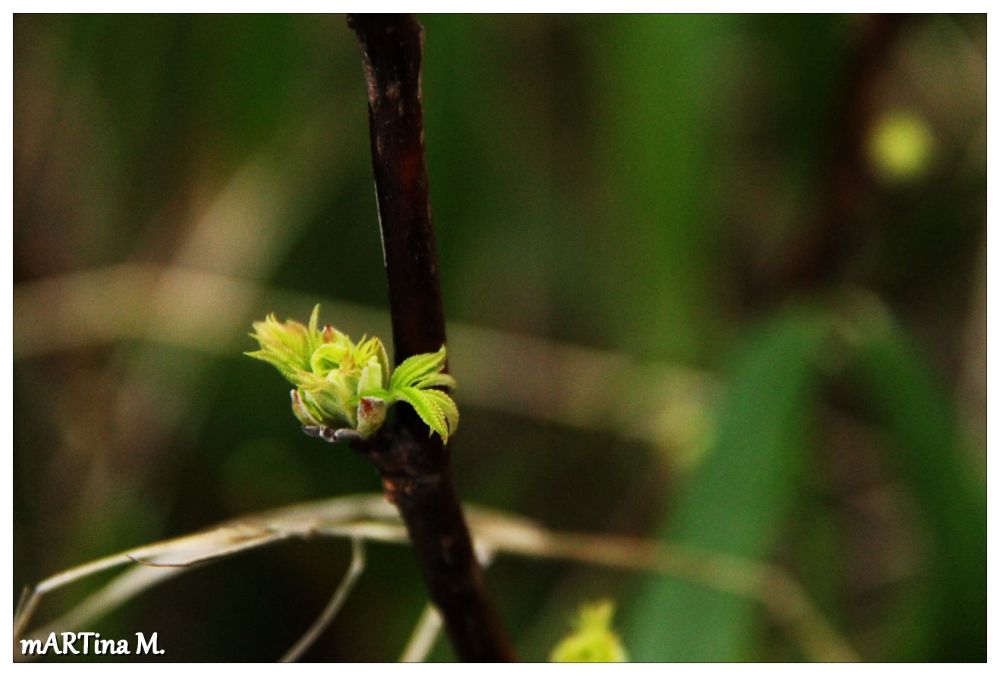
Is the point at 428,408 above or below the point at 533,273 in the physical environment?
below

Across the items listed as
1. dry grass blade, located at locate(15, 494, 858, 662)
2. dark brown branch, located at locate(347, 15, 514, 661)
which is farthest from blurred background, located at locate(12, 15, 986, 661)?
dark brown branch, located at locate(347, 15, 514, 661)

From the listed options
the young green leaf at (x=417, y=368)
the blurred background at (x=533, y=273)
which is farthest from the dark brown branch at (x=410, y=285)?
the blurred background at (x=533, y=273)

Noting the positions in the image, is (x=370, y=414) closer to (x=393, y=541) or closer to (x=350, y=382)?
(x=350, y=382)

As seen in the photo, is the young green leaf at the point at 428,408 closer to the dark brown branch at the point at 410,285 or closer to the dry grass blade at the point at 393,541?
the dark brown branch at the point at 410,285

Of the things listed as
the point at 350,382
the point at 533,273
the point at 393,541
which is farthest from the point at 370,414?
the point at 533,273

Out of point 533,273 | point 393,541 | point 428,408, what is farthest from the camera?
point 533,273

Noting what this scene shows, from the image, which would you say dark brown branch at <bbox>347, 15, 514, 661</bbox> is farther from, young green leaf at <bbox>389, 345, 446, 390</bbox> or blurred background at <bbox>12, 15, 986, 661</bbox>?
blurred background at <bbox>12, 15, 986, 661</bbox>

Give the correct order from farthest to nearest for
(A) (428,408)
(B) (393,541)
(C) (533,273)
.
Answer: (C) (533,273), (B) (393,541), (A) (428,408)
